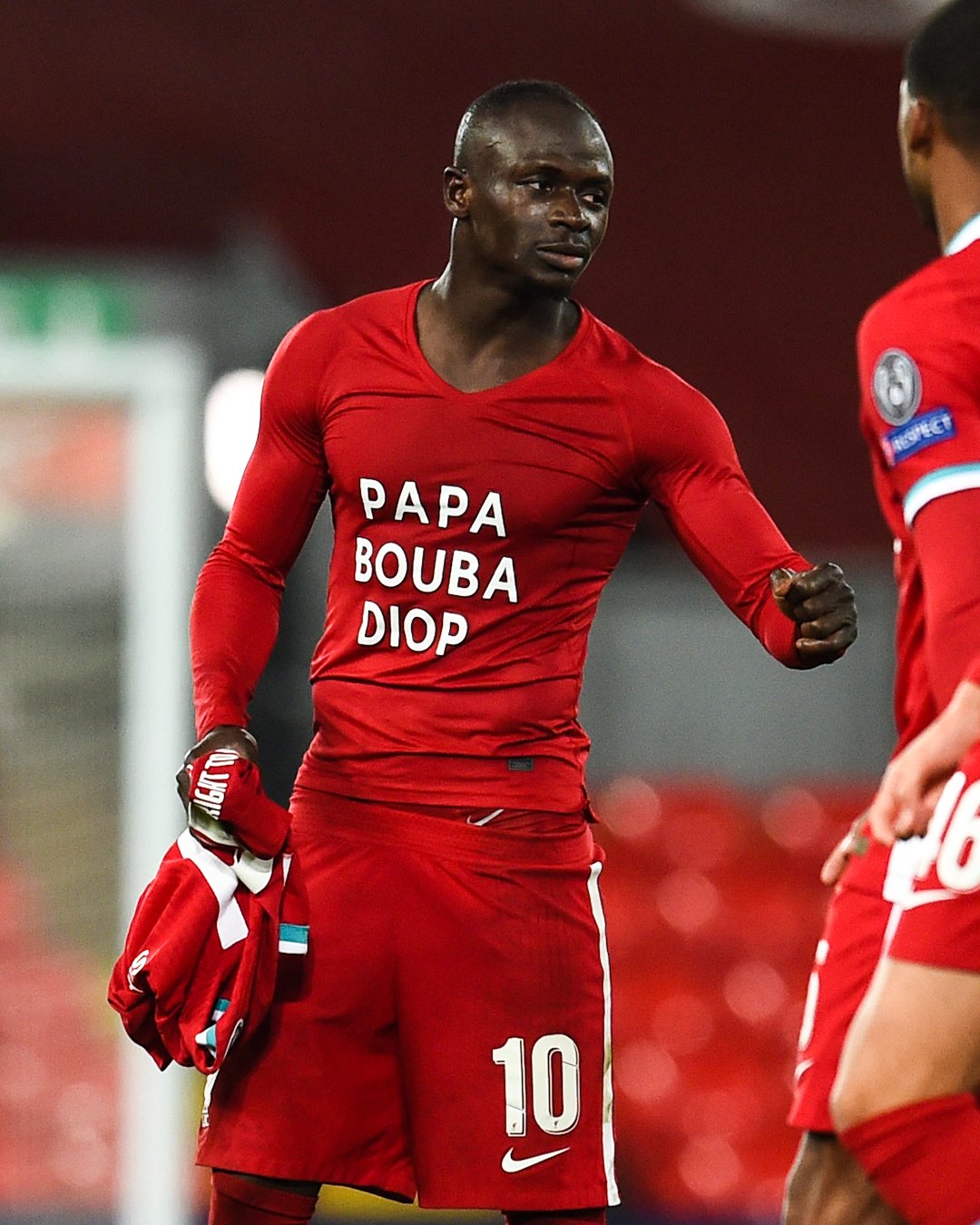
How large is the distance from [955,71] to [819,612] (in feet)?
1.88

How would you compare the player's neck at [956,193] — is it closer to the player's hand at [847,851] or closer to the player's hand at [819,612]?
the player's hand at [819,612]

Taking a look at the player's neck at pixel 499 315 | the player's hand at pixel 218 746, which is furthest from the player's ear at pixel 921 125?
the player's hand at pixel 218 746

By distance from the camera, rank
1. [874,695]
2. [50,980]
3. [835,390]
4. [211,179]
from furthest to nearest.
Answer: [874,695], [835,390], [211,179], [50,980]

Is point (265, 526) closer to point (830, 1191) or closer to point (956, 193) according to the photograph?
point (956, 193)

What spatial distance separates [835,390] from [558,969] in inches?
205

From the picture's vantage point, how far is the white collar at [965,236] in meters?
2.19

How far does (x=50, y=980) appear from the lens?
591cm

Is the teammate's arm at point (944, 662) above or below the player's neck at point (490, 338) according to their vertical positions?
below

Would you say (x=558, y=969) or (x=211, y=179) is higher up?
(x=211, y=179)

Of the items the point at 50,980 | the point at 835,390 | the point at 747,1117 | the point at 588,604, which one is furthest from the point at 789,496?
the point at 588,604

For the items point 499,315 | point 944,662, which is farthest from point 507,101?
point 944,662

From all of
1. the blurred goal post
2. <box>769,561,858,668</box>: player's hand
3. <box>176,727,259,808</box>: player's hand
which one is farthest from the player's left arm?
the blurred goal post

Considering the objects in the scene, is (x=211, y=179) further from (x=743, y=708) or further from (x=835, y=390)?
(x=743, y=708)

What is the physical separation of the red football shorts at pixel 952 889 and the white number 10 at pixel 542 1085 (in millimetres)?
581
